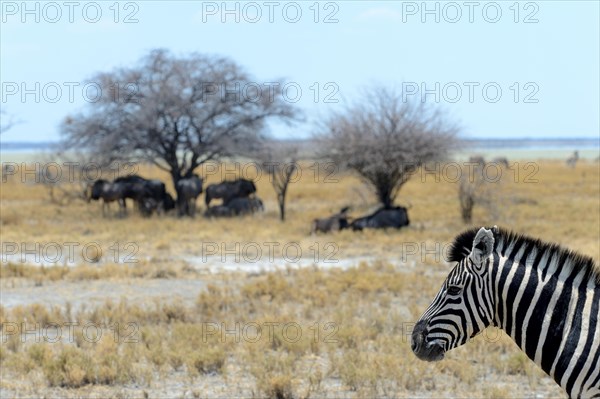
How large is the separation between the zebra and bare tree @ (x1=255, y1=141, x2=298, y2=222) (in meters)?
25.6

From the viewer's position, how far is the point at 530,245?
4.77 metres

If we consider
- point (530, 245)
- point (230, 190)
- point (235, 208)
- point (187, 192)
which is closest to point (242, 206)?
point (235, 208)

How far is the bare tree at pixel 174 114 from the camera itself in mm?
34938

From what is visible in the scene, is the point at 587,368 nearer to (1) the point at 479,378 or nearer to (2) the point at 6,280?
(1) the point at 479,378

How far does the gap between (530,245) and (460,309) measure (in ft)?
1.67

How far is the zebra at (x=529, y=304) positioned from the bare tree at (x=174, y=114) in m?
30.2

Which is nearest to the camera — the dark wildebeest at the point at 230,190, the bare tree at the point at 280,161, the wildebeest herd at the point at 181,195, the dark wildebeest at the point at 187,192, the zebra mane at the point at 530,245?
the zebra mane at the point at 530,245

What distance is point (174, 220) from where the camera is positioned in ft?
100

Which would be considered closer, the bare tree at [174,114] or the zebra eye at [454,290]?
the zebra eye at [454,290]

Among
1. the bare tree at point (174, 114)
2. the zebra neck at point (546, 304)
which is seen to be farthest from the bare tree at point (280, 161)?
the zebra neck at point (546, 304)

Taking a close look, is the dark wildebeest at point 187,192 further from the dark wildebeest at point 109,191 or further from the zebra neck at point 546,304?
the zebra neck at point 546,304

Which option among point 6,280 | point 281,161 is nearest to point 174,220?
point 281,161

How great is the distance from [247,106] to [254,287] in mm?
22497

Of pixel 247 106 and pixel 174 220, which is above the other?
pixel 247 106
